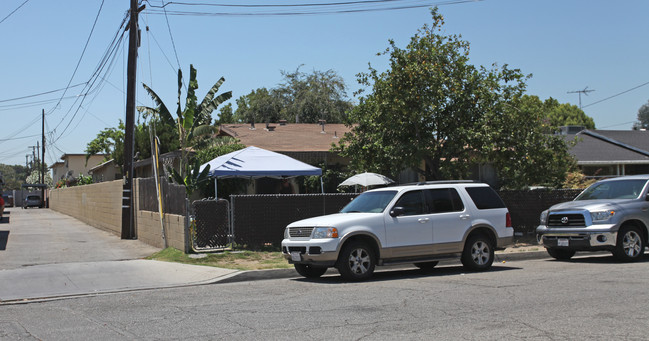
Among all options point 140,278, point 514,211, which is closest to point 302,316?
point 140,278

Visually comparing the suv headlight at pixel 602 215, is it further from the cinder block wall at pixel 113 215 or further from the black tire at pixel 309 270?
the cinder block wall at pixel 113 215

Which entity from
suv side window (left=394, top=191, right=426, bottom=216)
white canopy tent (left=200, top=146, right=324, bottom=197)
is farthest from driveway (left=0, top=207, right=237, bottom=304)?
suv side window (left=394, top=191, right=426, bottom=216)

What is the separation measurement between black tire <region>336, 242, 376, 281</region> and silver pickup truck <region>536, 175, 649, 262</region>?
4.93 m

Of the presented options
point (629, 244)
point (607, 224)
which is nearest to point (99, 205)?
point (607, 224)

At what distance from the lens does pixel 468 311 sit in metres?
8.10

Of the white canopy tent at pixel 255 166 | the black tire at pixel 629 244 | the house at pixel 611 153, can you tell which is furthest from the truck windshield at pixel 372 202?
the house at pixel 611 153

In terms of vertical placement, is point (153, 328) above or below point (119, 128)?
below

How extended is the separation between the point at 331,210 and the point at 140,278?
5862 millimetres

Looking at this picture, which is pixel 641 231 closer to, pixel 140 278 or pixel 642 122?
pixel 140 278

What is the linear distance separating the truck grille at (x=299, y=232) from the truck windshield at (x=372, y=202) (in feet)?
3.76

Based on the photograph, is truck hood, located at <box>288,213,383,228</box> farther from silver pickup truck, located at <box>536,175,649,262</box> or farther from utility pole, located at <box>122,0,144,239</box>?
utility pole, located at <box>122,0,144,239</box>

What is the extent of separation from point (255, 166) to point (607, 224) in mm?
10030

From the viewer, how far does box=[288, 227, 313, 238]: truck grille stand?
456 inches

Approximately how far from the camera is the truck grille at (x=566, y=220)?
1366 centimetres
